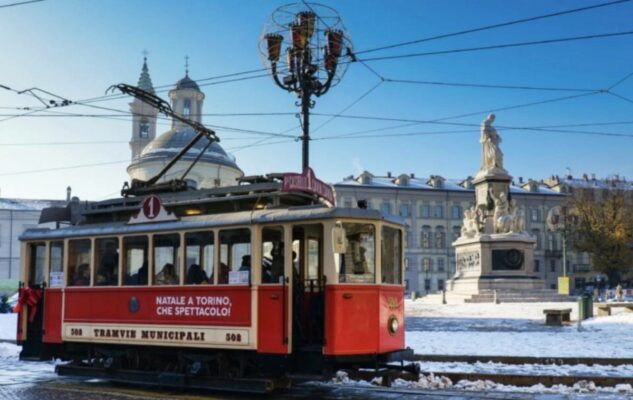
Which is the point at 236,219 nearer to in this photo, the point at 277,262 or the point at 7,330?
the point at 277,262

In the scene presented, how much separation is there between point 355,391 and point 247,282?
2.39 metres

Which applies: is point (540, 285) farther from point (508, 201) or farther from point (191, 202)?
point (191, 202)

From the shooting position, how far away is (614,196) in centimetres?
5862

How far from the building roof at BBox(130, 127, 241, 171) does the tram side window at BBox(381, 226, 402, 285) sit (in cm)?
5376

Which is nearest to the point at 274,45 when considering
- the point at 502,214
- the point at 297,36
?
the point at 297,36

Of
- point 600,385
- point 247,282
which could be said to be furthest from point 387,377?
point 600,385

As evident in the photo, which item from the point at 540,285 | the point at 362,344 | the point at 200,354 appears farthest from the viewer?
the point at 540,285

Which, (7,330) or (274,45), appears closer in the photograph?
(274,45)

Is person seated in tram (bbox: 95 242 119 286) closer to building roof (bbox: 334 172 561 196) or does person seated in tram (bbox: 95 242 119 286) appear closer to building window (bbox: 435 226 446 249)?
building roof (bbox: 334 172 561 196)

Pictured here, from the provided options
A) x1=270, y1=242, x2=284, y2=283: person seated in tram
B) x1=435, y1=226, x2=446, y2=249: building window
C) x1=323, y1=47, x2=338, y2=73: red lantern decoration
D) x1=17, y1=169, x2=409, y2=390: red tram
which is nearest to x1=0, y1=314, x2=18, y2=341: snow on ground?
x1=17, y1=169, x2=409, y2=390: red tram

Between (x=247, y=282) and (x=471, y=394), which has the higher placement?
(x=247, y=282)

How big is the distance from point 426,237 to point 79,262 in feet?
248

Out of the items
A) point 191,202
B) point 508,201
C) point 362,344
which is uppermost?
point 508,201

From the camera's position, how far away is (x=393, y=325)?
10625 mm
